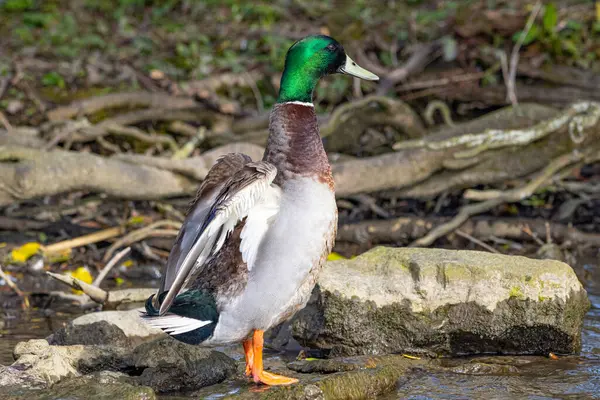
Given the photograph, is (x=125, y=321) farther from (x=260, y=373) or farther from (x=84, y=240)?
(x=84, y=240)

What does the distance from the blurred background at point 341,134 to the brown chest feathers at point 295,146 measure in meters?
1.73

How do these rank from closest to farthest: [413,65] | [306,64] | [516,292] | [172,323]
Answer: [172,323] → [306,64] → [516,292] → [413,65]

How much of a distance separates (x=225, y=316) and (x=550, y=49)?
17.7 feet

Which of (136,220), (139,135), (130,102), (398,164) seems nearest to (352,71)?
(398,164)

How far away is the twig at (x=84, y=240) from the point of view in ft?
21.2

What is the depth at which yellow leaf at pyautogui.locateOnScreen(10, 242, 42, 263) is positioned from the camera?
20.8ft

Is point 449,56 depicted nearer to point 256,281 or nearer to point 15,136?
point 15,136

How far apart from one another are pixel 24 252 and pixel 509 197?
3.41m

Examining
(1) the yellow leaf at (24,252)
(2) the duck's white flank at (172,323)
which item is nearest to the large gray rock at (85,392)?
(2) the duck's white flank at (172,323)

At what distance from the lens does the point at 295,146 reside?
399cm

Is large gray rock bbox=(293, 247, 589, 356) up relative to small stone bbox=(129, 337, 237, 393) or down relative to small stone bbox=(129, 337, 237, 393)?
up

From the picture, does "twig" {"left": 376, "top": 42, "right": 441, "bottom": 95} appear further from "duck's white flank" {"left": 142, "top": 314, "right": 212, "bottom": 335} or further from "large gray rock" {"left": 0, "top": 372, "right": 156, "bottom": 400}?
"large gray rock" {"left": 0, "top": 372, "right": 156, "bottom": 400}

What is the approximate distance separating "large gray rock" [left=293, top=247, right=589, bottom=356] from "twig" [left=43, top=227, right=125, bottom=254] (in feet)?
8.31

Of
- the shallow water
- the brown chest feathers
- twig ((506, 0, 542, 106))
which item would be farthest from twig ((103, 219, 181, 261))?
twig ((506, 0, 542, 106))
